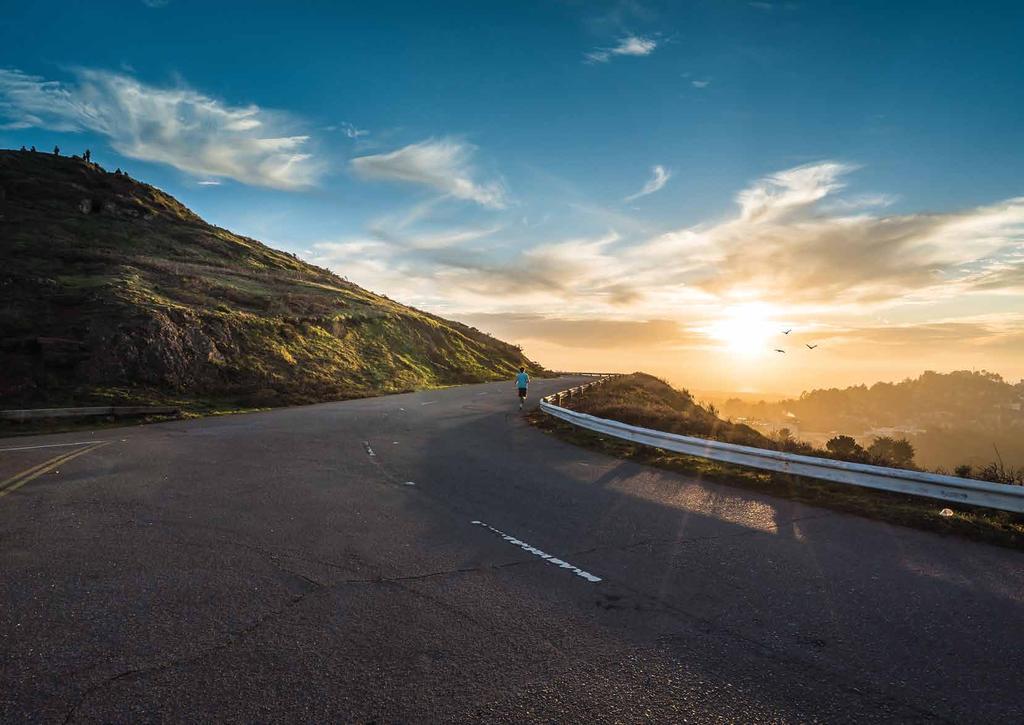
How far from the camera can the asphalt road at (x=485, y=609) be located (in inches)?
146

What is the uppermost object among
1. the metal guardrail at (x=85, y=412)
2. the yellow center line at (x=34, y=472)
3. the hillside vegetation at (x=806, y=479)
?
the hillside vegetation at (x=806, y=479)

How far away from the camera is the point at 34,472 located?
1110 cm

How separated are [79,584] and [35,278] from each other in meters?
34.2

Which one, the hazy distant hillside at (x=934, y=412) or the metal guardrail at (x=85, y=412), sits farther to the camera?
the hazy distant hillside at (x=934, y=412)

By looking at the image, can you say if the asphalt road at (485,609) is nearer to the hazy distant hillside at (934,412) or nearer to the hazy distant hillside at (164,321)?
the hazy distant hillside at (164,321)

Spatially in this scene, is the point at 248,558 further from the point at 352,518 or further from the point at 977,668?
the point at 977,668

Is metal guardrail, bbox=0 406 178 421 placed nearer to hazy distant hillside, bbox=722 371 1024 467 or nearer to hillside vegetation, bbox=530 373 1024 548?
hillside vegetation, bbox=530 373 1024 548

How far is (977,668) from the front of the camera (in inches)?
164

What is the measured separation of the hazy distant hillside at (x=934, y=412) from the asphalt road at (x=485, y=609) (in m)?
118

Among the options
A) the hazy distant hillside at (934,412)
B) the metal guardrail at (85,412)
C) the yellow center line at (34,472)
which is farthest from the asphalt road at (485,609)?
the hazy distant hillside at (934,412)

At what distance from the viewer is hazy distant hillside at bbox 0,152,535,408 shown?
2520 cm

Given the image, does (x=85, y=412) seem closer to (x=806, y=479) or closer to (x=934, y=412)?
(x=806, y=479)

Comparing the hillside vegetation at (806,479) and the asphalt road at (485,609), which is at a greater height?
the hillside vegetation at (806,479)

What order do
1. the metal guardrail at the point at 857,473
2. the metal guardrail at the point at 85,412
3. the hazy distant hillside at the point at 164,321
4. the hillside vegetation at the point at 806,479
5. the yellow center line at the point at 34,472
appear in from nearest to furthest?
the hillside vegetation at the point at 806,479 → the metal guardrail at the point at 857,473 → the yellow center line at the point at 34,472 → the metal guardrail at the point at 85,412 → the hazy distant hillside at the point at 164,321
